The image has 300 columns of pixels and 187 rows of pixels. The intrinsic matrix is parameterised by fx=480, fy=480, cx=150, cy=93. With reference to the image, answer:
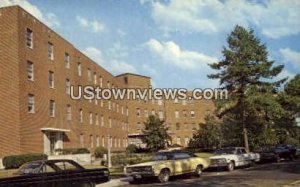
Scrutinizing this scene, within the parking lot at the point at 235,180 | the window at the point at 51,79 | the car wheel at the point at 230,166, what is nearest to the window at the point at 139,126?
the window at the point at 51,79

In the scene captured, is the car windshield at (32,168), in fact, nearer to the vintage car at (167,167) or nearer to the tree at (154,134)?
the vintage car at (167,167)

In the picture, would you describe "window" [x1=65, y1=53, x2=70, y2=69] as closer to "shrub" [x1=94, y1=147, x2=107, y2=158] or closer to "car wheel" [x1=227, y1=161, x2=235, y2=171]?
"shrub" [x1=94, y1=147, x2=107, y2=158]

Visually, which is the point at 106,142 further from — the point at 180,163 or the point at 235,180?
the point at 235,180

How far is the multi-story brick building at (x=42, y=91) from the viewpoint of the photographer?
37969 mm

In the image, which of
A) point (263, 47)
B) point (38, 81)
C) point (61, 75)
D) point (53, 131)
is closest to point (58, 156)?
point (53, 131)

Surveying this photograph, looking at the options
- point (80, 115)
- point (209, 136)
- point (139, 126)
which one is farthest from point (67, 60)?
point (139, 126)

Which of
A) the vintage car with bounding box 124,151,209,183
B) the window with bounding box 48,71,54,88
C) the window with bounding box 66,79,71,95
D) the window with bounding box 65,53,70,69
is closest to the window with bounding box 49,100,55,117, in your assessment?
the window with bounding box 48,71,54,88

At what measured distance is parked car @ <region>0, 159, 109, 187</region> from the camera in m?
15.8

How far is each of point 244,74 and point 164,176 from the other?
2604 cm

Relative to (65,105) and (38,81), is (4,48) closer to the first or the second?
(38,81)

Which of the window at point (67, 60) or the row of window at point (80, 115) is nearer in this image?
the row of window at point (80, 115)

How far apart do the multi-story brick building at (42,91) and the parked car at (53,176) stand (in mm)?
20761

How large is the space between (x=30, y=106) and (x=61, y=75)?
8.65 meters

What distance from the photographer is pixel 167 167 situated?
79.6ft
